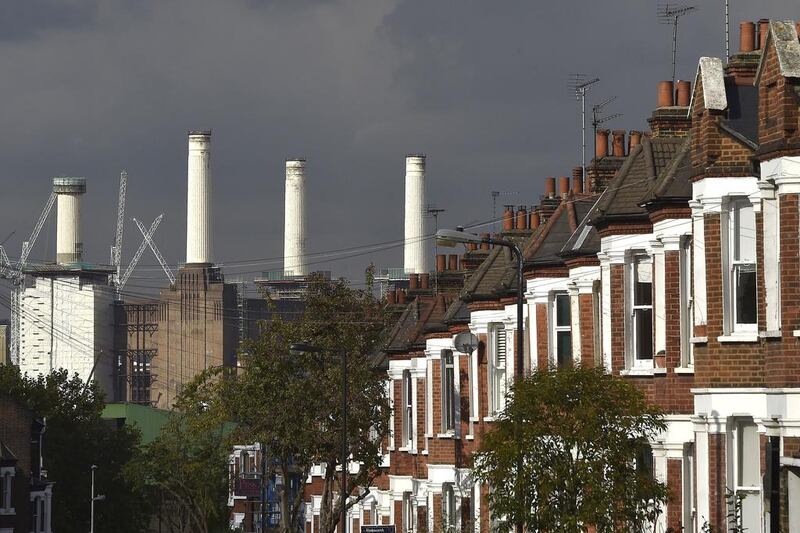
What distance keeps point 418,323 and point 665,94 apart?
23.5 m

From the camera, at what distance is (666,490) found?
3005 centimetres

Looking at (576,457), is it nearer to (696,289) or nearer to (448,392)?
(696,289)

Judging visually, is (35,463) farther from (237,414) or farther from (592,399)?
(592,399)

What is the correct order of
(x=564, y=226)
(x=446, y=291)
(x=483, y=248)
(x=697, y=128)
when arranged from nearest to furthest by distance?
(x=697, y=128), (x=564, y=226), (x=483, y=248), (x=446, y=291)

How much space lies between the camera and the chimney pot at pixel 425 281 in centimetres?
7125

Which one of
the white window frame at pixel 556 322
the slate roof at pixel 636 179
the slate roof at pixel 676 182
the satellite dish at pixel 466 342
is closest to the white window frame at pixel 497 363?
the satellite dish at pixel 466 342

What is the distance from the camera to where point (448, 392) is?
2176 inches

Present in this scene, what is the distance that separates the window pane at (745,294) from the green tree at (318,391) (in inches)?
1451

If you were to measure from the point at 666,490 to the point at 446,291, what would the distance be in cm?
3481

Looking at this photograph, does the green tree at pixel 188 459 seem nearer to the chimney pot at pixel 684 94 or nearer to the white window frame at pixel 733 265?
the chimney pot at pixel 684 94

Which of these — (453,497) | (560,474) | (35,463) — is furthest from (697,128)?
(35,463)

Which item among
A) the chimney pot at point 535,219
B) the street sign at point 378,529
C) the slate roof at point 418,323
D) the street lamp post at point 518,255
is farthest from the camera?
the slate roof at point 418,323

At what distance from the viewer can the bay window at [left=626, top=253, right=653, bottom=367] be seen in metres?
34.6

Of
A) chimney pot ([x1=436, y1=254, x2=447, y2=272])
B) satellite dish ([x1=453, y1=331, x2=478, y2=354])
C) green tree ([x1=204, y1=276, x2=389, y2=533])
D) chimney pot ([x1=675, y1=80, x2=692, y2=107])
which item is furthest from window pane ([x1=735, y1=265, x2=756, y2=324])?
chimney pot ([x1=436, y1=254, x2=447, y2=272])
